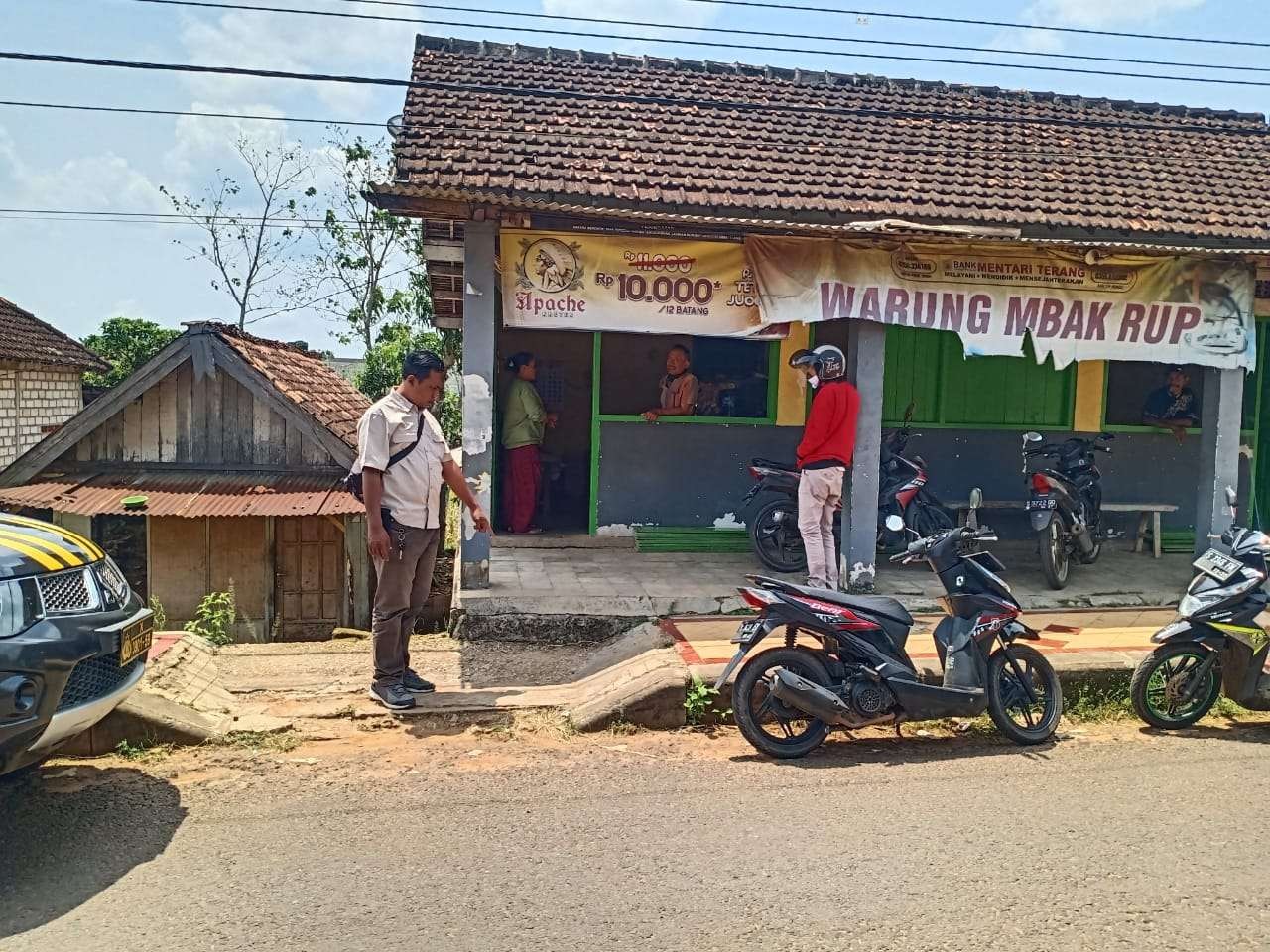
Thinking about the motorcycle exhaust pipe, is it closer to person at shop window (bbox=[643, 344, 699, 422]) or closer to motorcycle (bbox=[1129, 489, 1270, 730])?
motorcycle (bbox=[1129, 489, 1270, 730])

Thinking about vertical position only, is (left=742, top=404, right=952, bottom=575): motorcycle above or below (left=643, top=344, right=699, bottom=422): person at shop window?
below

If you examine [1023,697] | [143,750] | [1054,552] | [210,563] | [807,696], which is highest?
[1054,552]

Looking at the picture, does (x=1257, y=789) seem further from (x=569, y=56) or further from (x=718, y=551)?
(x=569, y=56)

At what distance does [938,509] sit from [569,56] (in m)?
6.14

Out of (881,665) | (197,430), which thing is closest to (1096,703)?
(881,665)

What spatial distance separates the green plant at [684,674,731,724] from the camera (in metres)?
5.66

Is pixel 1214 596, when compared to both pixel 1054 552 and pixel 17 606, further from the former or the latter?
pixel 17 606

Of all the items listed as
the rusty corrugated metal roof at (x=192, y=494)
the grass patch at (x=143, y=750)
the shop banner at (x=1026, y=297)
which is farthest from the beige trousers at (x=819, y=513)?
the rusty corrugated metal roof at (x=192, y=494)

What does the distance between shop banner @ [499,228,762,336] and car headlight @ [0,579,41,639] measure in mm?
4363

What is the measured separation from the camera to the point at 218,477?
11.9 meters

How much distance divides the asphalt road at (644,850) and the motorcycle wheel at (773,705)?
147 millimetres

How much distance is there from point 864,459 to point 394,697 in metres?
4.25

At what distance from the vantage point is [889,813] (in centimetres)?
435

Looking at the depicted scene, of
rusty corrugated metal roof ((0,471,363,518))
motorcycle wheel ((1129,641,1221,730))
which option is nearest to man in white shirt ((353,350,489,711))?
motorcycle wheel ((1129,641,1221,730))
